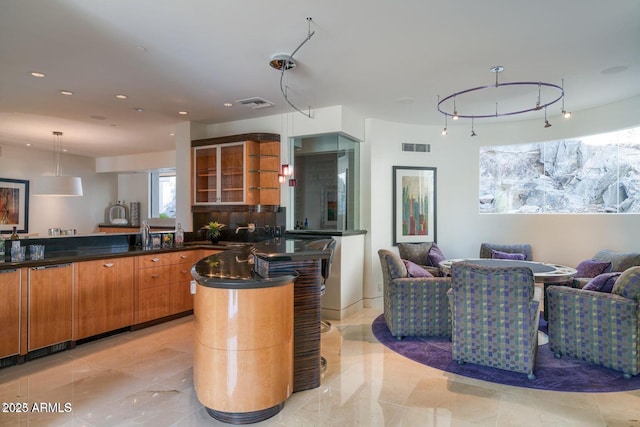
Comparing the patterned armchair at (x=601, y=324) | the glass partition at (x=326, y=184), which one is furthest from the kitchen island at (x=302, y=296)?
the glass partition at (x=326, y=184)

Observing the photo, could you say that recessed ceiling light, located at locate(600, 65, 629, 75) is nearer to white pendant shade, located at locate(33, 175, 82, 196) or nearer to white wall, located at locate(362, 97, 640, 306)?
white wall, located at locate(362, 97, 640, 306)

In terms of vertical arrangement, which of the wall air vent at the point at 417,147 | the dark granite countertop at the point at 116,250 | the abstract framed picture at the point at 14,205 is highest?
→ the wall air vent at the point at 417,147

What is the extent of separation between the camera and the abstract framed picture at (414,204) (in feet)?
18.4

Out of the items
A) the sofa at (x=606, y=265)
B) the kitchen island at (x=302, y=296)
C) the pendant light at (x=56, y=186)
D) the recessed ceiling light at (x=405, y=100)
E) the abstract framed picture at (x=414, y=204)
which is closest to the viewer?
the kitchen island at (x=302, y=296)

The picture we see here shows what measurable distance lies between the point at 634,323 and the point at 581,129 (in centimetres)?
326

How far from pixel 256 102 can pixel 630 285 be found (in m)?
4.22

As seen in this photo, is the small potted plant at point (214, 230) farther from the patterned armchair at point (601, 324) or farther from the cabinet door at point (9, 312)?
the patterned armchair at point (601, 324)

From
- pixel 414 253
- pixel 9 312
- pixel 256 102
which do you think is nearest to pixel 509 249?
pixel 414 253

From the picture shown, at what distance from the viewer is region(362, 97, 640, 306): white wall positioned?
484cm

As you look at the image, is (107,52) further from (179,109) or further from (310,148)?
(310,148)

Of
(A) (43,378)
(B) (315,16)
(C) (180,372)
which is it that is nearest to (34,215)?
(A) (43,378)

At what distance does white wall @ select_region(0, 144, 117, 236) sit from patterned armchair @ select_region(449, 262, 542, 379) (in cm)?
888

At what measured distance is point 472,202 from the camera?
5.91 metres

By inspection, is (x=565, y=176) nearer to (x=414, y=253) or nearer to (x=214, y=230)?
(x=414, y=253)
